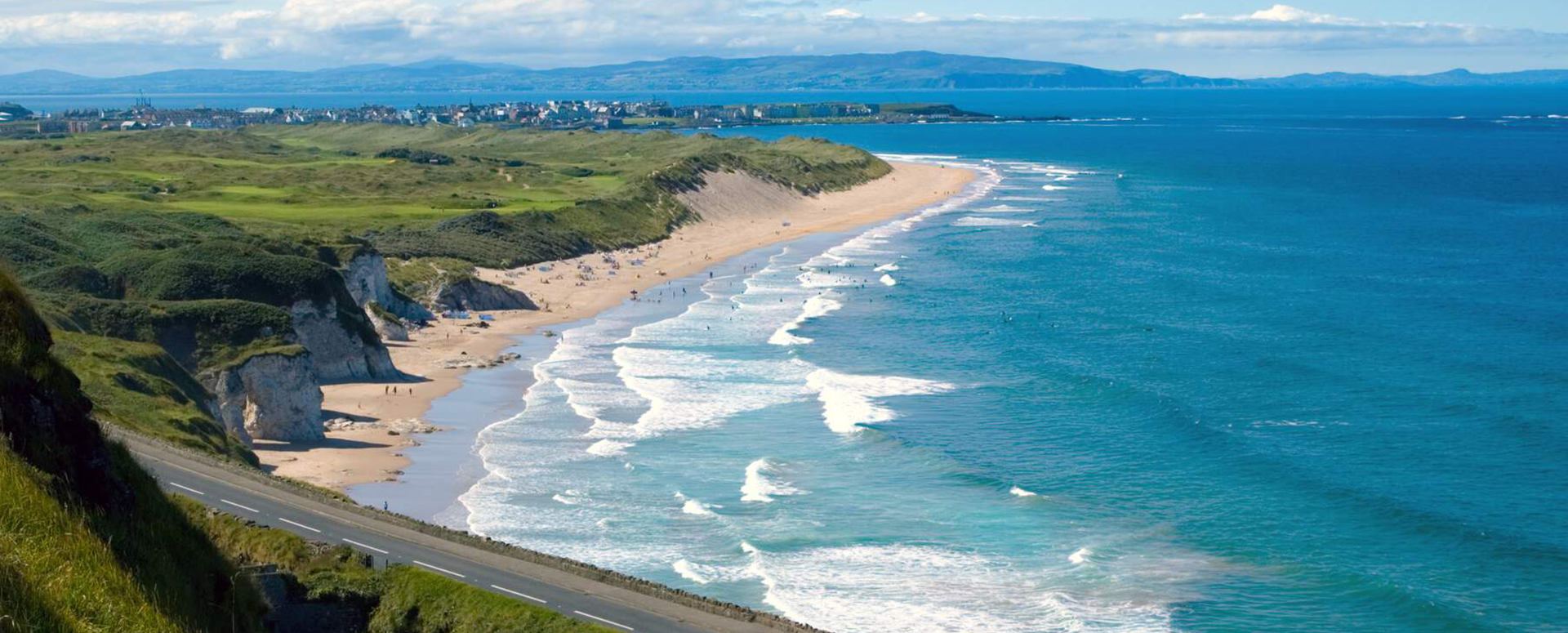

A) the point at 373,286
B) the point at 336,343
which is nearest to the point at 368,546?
the point at 336,343

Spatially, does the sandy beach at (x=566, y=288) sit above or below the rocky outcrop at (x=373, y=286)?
below

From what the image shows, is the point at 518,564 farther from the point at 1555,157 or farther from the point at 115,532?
the point at 1555,157

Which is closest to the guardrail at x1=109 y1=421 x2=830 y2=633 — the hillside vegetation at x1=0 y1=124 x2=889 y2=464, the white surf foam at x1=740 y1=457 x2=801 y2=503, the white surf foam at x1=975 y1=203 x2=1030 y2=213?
the hillside vegetation at x1=0 y1=124 x2=889 y2=464

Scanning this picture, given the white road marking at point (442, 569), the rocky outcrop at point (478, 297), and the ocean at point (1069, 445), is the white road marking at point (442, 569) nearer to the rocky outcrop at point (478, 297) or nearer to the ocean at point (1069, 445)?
the ocean at point (1069, 445)

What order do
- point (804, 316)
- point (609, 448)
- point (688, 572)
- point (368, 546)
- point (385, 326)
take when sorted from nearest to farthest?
1. point (368, 546)
2. point (688, 572)
3. point (609, 448)
4. point (385, 326)
5. point (804, 316)

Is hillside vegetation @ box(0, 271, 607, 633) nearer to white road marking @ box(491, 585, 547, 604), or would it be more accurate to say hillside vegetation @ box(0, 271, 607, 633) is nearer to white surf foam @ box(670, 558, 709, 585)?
white road marking @ box(491, 585, 547, 604)

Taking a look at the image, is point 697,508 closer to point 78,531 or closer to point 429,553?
point 429,553

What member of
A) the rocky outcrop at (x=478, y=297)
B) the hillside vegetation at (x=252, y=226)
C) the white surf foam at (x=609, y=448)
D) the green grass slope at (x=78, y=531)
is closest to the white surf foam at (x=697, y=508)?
the white surf foam at (x=609, y=448)

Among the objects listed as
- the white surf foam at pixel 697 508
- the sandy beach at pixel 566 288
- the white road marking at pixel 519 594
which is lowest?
the sandy beach at pixel 566 288
